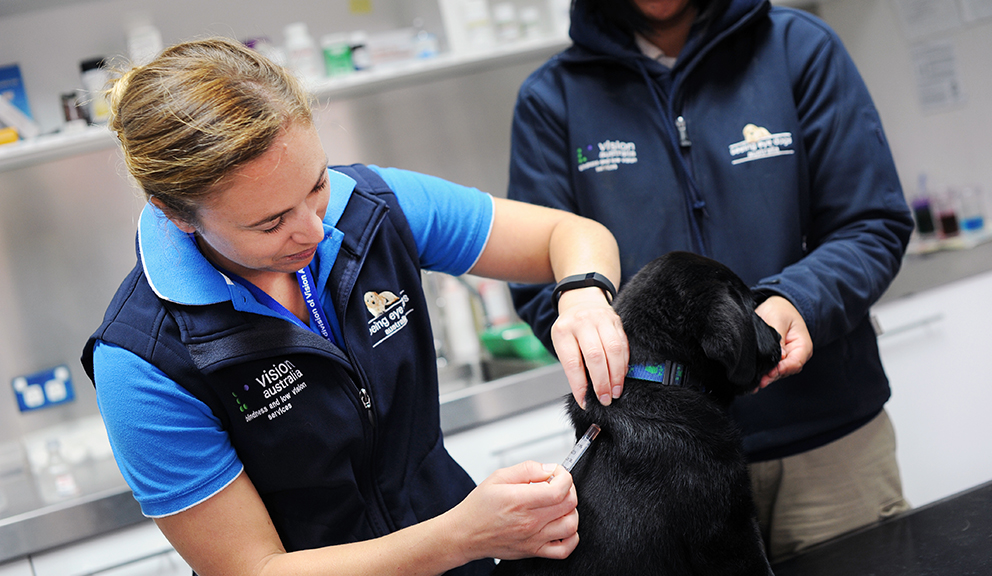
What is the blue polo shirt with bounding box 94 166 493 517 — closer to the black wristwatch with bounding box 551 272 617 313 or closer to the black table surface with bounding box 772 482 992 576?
the black wristwatch with bounding box 551 272 617 313

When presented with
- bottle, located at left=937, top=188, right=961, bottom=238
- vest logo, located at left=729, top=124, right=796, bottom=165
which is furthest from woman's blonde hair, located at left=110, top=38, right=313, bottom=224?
bottle, located at left=937, top=188, right=961, bottom=238

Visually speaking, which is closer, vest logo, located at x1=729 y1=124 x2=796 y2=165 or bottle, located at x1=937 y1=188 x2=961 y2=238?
vest logo, located at x1=729 y1=124 x2=796 y2=165

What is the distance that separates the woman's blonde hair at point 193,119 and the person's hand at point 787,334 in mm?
696

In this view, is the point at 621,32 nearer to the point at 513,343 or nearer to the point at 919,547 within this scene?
the point at 919,547

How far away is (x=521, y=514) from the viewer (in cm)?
78

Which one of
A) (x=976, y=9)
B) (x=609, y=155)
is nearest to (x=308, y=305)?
(x=609, y=155)

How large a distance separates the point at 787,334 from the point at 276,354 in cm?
71

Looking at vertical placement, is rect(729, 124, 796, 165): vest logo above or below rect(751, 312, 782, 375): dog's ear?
above

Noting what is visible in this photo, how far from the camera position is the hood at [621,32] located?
1.24 m

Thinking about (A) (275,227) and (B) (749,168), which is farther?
(B) (749,168)

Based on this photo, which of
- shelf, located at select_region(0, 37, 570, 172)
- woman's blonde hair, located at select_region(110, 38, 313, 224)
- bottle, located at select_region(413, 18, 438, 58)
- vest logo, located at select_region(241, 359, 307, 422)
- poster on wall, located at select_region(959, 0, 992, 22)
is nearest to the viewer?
woman's blonde hair, located at select_region(110, 38, 313, 224)

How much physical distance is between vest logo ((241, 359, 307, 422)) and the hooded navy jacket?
50 centimetres

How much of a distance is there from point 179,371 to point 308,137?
11.9 inches

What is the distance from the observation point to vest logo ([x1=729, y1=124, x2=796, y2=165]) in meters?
1.21
